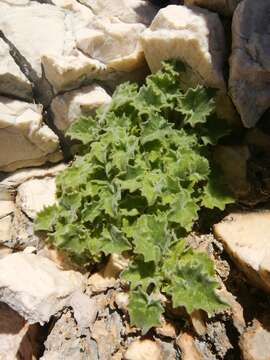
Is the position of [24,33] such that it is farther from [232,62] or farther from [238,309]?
[238,309]

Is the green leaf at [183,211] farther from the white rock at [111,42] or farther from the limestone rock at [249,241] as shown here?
the white rock at [111,42]

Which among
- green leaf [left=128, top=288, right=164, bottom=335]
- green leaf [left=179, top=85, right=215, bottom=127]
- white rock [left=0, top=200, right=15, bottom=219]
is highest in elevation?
green leaf [left=179, top=85, right=215, bottom=127]

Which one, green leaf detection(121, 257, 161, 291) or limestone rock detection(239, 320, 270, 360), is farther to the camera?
green leaf detection(121, 257, 161, 291)

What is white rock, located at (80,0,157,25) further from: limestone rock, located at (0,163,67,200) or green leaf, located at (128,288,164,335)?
green leaf, located at (128,288,164,335)

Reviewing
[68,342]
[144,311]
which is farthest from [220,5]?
[68,342]

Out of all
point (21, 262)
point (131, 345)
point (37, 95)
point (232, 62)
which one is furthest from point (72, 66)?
point (131, 345)

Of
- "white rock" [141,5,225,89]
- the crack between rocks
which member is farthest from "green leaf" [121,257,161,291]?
the crack between rocks
